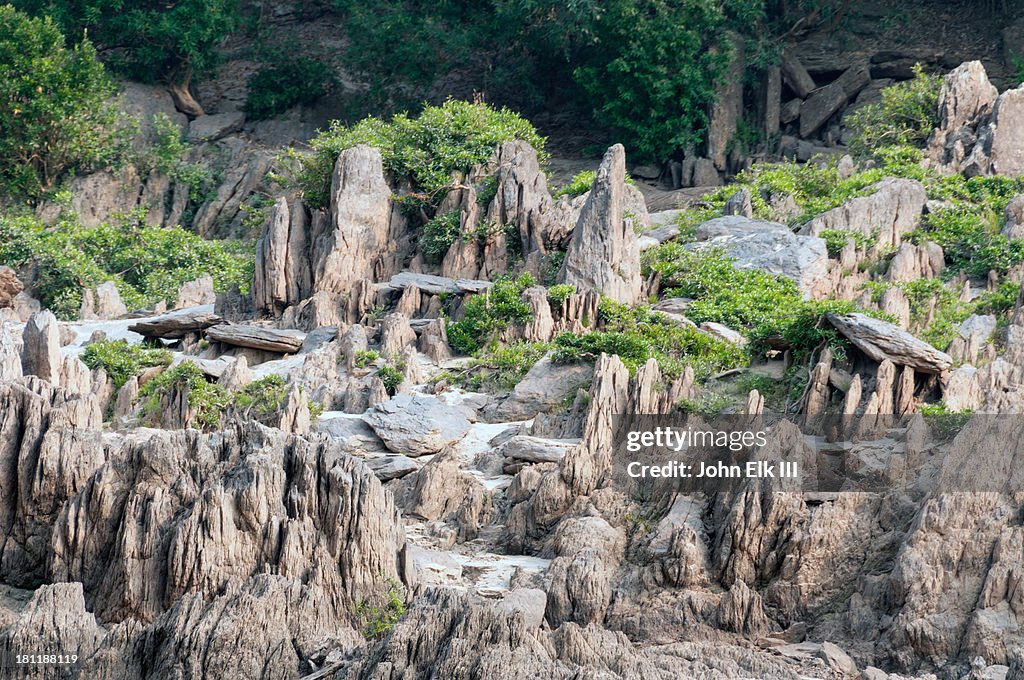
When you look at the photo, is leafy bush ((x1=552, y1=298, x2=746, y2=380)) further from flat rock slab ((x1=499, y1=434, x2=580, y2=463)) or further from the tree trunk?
the tree trunk

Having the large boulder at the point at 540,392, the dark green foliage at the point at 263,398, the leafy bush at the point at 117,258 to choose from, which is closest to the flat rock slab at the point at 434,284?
the large boulder at the point at 540,392

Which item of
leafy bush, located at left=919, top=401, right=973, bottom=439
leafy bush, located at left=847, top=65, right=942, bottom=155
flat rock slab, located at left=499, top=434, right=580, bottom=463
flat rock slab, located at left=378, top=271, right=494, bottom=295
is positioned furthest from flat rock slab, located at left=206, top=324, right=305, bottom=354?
leafy bush, located at left=847, top=65, right=942, bottom=155

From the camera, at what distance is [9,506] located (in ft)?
69.3

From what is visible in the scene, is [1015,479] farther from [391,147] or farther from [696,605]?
[391,147]

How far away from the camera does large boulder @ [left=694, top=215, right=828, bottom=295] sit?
3084 cm

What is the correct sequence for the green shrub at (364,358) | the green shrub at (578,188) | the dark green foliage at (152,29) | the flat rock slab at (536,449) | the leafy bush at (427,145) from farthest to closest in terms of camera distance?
the dark green foliage at (152,29), the green shrub at (578,188), the leafy bush at (427,145), the green shrub at (364,358), the flat rock slab at (536,449)

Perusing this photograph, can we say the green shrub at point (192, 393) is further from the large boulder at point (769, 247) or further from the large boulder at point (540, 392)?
the large boulder at point (769, 247)

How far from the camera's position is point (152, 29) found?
145 ft

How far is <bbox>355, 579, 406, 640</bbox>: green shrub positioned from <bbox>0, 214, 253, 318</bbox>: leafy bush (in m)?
15.4

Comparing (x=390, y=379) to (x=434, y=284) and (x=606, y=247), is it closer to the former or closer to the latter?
(x=434, y=284)

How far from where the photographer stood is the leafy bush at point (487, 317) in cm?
2916

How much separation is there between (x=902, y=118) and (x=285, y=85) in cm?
1693

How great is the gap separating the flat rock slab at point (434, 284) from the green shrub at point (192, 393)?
4.95 metres

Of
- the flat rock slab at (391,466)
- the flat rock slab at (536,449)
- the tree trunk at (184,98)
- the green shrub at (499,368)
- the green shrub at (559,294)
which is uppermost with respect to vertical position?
the tree trunk at (184,98)
